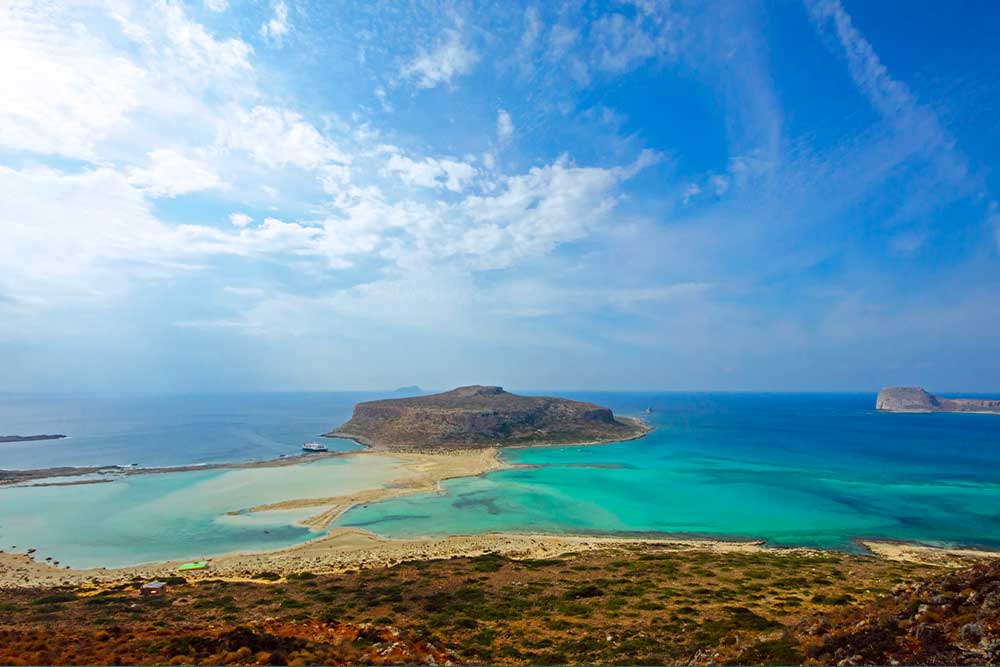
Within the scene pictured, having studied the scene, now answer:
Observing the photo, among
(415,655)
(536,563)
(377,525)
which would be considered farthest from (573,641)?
(377,525)

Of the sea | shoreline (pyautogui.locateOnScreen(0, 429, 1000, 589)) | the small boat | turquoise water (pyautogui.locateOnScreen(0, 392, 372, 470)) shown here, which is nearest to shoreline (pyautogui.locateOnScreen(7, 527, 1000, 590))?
shoreline (pyautogui.locateOnScreen(0, 429, 1000, 589))

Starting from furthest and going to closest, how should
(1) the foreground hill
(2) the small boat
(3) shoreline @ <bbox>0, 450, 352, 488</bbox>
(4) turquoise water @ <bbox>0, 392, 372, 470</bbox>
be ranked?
(4) turquoise water @ <bbox>0, 392, 372, 470</bbox> < (3) shoreline @ <bbox>0, 450, 352, 488</bbox> < (2) the small boat < (1) the foreground hill

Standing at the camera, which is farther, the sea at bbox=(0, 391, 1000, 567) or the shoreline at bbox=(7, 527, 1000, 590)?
the sea at bbox=(0, 391, 1000, 567)

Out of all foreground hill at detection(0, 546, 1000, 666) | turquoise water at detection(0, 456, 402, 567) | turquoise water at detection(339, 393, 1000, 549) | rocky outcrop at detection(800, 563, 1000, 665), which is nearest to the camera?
rocky outcrop at detection(800, 563, 1000, 665)

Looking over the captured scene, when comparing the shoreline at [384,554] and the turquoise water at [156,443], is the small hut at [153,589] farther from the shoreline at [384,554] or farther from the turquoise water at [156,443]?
the turquoise water at [156,443]

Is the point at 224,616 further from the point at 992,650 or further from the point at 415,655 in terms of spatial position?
the point at 992,650

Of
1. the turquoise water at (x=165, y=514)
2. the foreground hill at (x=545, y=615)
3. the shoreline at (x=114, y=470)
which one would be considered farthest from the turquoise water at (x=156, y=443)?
the foreground hill at (x=545, y=615)

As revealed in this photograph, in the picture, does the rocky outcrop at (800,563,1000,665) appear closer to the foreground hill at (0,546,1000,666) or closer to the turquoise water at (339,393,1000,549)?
the foreground hill at (0,546,1000,666)

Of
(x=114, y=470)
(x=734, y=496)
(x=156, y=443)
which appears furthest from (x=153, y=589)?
(x=156, y=443)
